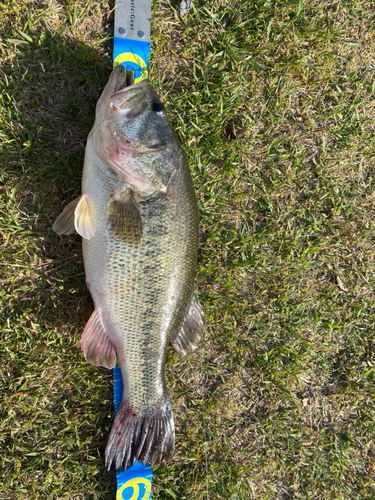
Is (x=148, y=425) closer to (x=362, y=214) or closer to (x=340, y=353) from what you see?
(x=340, y=353)

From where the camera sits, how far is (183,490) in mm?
2973

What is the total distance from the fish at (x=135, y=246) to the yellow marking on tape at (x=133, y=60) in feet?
1.50

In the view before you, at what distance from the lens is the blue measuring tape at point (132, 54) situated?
276 cm

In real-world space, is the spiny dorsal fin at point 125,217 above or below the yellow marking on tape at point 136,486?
above

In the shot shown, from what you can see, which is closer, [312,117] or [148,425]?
[148,425]

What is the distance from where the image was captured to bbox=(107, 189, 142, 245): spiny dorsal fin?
2332 millimetres

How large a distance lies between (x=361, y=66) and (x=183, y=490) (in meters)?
4.12

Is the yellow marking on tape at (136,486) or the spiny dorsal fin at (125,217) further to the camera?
the yellow marking on tape at (136,486)

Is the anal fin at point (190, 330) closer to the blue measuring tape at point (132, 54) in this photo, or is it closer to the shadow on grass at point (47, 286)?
the blue measuring tape at point (132, 54)

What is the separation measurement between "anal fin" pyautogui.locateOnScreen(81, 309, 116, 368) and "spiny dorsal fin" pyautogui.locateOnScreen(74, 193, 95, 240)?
561 millimetres

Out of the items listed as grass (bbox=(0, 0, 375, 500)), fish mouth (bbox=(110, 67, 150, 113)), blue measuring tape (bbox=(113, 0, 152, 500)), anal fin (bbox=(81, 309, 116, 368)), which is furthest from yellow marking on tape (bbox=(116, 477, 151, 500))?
fish mouth (bbox=(110, 67, 150, 113))

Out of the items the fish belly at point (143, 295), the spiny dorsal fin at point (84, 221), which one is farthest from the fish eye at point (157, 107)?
the spiny dorsal fin at point (84, 221)

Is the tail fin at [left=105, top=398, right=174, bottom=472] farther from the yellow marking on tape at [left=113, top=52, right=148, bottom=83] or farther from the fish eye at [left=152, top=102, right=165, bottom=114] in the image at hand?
the yellow marking on tape at [left=113, top=52, right=148, bottom=83]

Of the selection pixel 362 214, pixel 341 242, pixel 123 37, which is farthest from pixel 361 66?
pixel 123 37
